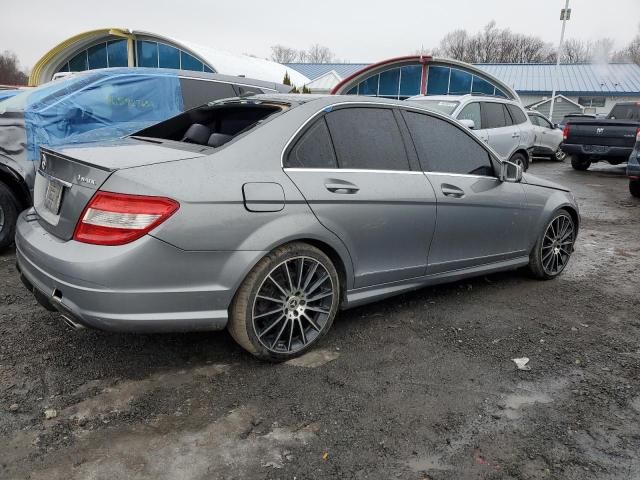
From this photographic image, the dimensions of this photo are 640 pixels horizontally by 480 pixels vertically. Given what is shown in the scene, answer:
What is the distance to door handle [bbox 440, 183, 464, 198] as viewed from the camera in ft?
12.6

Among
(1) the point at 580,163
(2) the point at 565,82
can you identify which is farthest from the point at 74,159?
(2) the point at 565,82

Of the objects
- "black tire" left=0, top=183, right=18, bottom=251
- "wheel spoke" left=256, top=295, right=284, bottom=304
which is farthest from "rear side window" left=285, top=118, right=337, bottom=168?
"black tire" left=0, top=183, right=18, bottom=251

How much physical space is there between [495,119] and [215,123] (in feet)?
24.8

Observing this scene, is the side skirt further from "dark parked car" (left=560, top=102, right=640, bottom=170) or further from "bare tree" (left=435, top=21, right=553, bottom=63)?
"bare tree" (left=435, top=21, right=553, bottom=63)

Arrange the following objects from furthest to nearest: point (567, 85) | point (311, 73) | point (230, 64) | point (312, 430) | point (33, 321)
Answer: point (311, 73)
point (567, 85)
point (230, 64)
point (33, 321)
point (312, 430)

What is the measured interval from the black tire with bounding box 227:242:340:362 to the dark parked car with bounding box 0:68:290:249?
10.9ft

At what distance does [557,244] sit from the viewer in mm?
4977

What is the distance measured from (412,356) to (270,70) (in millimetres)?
25265

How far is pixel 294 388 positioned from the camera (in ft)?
9.52

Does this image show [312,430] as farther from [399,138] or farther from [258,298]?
[399,138]

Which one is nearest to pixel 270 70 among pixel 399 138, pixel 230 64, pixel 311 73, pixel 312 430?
pixel 230 64

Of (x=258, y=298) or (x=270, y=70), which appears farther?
(x=270, y=70)

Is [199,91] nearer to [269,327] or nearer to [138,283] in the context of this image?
[269,327]

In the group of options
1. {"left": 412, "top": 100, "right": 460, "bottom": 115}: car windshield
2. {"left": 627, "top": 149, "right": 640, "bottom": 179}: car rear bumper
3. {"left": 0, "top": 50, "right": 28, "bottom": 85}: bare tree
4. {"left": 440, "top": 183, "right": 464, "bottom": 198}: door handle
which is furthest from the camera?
{"left": 0, "top": 50, "right": 28, "bottom": 85}: bare tree
